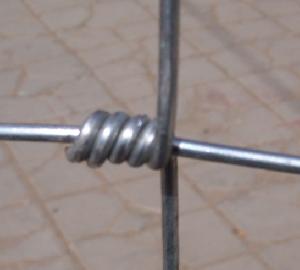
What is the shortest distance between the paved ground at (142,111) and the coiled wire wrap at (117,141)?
1.81 meters

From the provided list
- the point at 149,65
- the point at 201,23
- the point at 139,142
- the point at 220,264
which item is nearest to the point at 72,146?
the point at 139,142

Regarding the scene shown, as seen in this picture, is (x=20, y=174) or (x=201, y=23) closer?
(x=20, y=174)

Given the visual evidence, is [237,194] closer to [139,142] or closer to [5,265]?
[5,265]

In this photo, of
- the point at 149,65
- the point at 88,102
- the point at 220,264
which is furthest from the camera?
the point at 149,65

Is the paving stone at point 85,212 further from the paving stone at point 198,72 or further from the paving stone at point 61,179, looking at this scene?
the paving stone at point 198,72

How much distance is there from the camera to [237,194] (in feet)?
8.94

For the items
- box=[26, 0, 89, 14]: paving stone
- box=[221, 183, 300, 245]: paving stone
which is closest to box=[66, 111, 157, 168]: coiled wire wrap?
box=[221, 183, 300, 245]: paving stone

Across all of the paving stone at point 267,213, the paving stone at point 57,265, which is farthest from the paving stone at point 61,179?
the paving stone at point 267,213

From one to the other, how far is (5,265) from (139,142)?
1.90 m

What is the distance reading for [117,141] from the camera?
2.15 feet

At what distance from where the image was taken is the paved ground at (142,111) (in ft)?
8.26

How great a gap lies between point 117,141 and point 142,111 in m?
2.52

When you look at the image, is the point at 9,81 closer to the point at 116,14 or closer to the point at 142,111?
the point at 142,111

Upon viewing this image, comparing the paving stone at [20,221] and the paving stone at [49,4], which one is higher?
the paving stone at [20,221]
